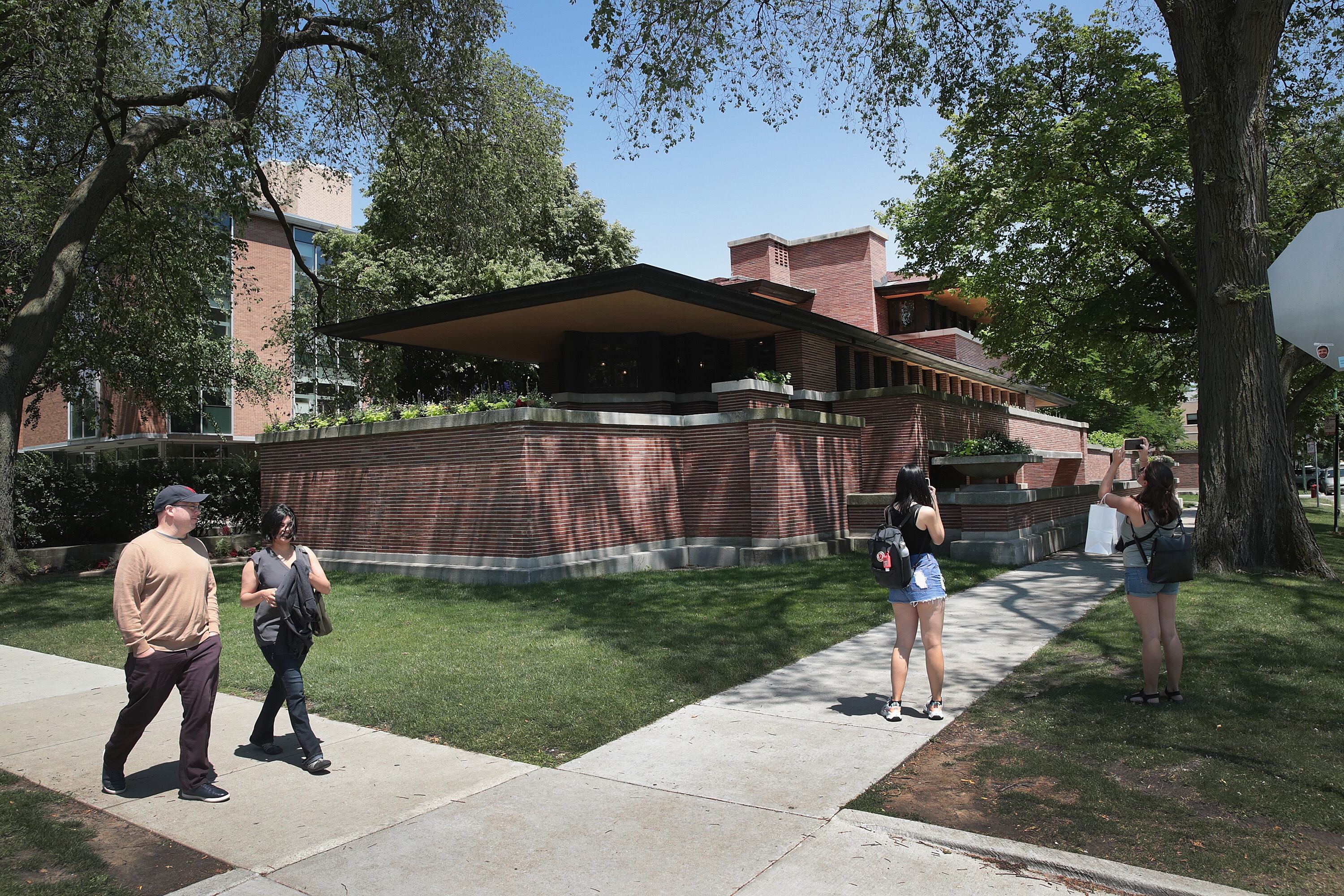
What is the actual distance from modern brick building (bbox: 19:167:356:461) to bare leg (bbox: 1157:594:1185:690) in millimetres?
29330

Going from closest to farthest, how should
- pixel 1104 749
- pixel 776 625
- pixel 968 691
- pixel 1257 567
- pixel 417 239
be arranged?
pixel 1104 749 < pixel 968 691 < pixel 776 625 < pixel 1257 567 < pixel 417 239

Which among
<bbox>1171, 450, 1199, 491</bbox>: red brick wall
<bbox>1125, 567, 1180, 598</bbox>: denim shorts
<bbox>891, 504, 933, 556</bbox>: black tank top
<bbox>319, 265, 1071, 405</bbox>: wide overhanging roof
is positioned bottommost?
<bbox>1171, 450, 1199, 491</bbox>: red brick wall

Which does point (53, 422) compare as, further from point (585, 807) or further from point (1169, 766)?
point (1169, 766)

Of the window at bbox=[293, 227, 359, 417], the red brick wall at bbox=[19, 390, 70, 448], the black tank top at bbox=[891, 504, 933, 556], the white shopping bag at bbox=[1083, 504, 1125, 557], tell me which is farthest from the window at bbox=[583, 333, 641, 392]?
the red brick wall at bbox=[19, 390, 70, 448]

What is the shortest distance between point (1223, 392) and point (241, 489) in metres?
21.8

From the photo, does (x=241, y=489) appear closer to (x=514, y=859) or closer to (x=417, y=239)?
(x=417, y=239)

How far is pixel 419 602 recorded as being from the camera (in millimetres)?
12789

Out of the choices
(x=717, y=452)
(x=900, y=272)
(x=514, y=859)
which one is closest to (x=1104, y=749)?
(x=514, y=859)

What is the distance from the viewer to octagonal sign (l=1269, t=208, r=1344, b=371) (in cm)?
336

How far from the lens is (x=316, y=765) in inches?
219

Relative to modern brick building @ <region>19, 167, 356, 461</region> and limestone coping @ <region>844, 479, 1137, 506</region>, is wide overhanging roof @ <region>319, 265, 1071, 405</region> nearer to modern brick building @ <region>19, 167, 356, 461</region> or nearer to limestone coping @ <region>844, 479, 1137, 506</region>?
limestone coping @ <region>844, 479, 1137, 506</region>

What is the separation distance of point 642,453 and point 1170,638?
10881 mm

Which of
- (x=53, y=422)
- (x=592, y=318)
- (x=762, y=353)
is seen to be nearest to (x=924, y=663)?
(x=592, y=318)

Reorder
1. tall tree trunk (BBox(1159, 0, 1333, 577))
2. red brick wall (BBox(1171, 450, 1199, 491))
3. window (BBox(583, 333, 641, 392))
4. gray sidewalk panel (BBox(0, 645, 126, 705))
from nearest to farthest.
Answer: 1. gray sidewalk panel (BBox(0, 645, 126, 705))
2. tall tree trunk (BBox(1159, 0, 1333, 577))
3. window (BBox(583, 333, 641, 392))
4. red brick wall (BBox(1171, 450, 1199, 491))
